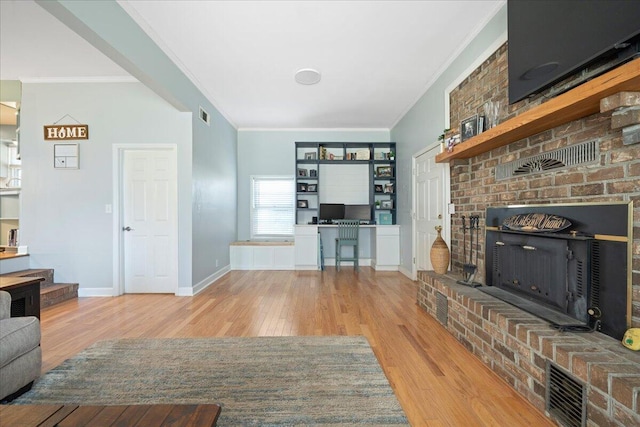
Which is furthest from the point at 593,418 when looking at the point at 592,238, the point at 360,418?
the point at 360,418

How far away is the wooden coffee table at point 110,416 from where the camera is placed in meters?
0.94

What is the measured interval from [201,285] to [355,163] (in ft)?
12.0

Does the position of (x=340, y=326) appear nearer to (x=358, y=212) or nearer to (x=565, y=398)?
(x=565, y=398)

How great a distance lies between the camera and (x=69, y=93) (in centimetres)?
388

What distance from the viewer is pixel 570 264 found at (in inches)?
→ 68.3

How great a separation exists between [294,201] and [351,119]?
1987 mm

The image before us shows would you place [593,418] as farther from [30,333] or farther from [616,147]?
[30,333]

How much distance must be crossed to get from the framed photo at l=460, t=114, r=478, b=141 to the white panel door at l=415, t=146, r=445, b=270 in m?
0.71

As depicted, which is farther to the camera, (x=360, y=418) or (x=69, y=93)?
(x=69, y=93)

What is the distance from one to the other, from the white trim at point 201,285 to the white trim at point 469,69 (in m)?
3.89

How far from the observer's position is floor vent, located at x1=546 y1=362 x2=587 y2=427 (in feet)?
4.31

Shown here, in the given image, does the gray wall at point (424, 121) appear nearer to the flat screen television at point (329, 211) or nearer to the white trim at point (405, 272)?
the white trim at point (405, 272)

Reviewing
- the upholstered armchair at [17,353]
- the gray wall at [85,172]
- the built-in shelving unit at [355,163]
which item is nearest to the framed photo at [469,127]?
the built-in shelving unit at [355,163]

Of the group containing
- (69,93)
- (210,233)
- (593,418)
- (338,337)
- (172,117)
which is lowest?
(338,337)
